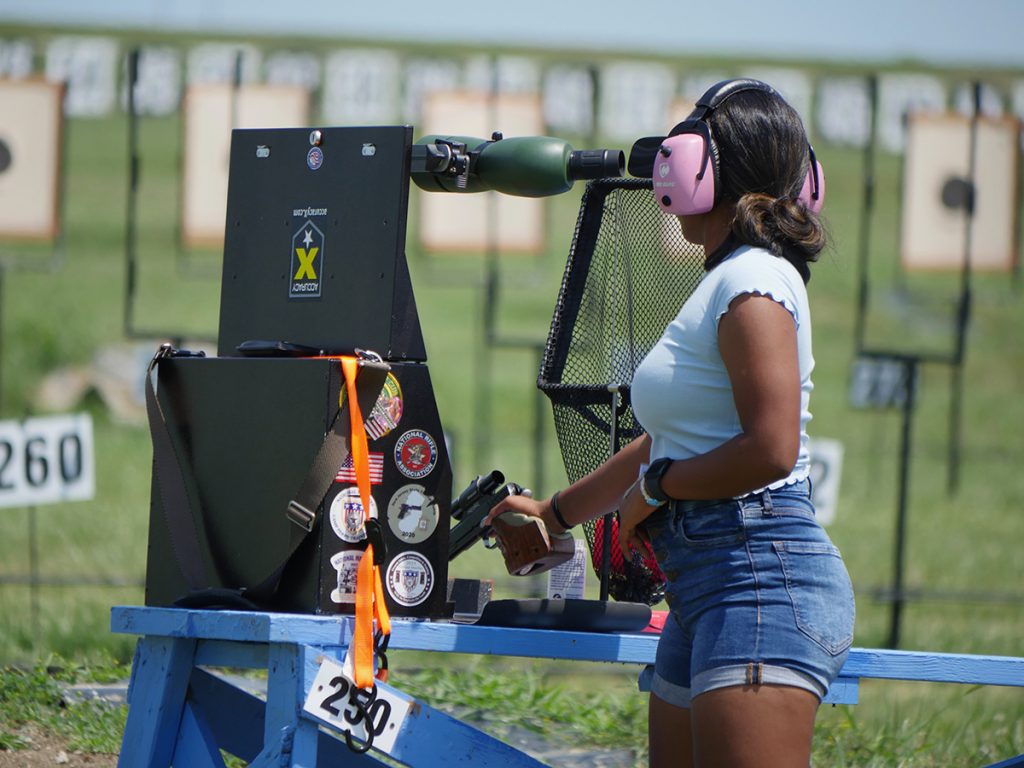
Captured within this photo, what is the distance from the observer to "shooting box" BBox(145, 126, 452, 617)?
2.34 meters

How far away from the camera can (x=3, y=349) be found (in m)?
12.2

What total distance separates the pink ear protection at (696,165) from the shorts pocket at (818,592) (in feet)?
1.70

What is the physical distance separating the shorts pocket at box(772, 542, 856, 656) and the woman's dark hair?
406 mm

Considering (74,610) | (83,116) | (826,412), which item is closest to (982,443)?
(826,412)

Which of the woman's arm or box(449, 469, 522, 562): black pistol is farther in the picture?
box(449, 469, 522, 562): black pistol

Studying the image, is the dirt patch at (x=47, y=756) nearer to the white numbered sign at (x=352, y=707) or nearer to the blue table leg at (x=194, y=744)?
the blue table leg at (x=194, y=744)

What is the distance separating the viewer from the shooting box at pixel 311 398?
7.68 ft

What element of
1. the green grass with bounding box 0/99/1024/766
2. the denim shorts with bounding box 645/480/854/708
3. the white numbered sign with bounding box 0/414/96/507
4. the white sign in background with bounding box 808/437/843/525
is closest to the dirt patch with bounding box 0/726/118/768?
the green grass with bounding box 0/99/1024/766

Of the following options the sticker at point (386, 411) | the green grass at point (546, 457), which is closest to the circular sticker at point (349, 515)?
the sticker at point (386, 411)

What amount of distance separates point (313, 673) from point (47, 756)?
4.58 ft

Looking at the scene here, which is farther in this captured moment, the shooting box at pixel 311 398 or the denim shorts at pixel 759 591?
the shooting box at pixel 311 398

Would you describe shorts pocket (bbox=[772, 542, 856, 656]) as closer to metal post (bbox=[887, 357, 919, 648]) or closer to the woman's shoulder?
the woman's shoulder

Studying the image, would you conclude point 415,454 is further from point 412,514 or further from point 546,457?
point 546,457

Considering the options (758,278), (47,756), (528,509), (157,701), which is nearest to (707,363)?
(758,278)
